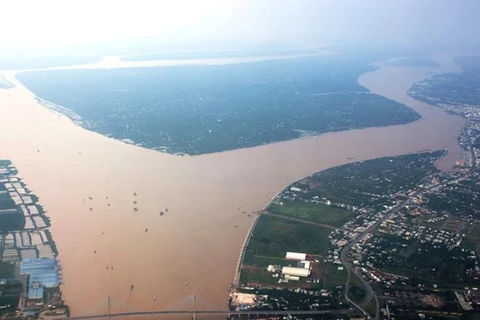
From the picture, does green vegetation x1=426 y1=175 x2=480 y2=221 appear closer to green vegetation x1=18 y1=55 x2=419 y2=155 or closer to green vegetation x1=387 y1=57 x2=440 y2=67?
green vegetation x1=18 y1=55 x2=419 y2=155

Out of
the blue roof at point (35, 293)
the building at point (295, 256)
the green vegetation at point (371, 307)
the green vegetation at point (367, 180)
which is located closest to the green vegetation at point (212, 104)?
the green vegetation at point (367, 180)

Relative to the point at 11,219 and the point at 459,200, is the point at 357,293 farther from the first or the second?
the point at 11,219

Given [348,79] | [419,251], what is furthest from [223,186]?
[348,79]

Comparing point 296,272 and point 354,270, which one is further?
point 354,270

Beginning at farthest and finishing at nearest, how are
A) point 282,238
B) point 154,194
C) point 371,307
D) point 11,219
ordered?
point 154,194 < point 11,219 < point 282,238 < point 371,307

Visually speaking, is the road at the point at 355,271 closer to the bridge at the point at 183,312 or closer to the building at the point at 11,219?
the bridge at the point at 183,312

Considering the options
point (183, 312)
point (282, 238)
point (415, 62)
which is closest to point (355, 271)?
point (282, 238)
